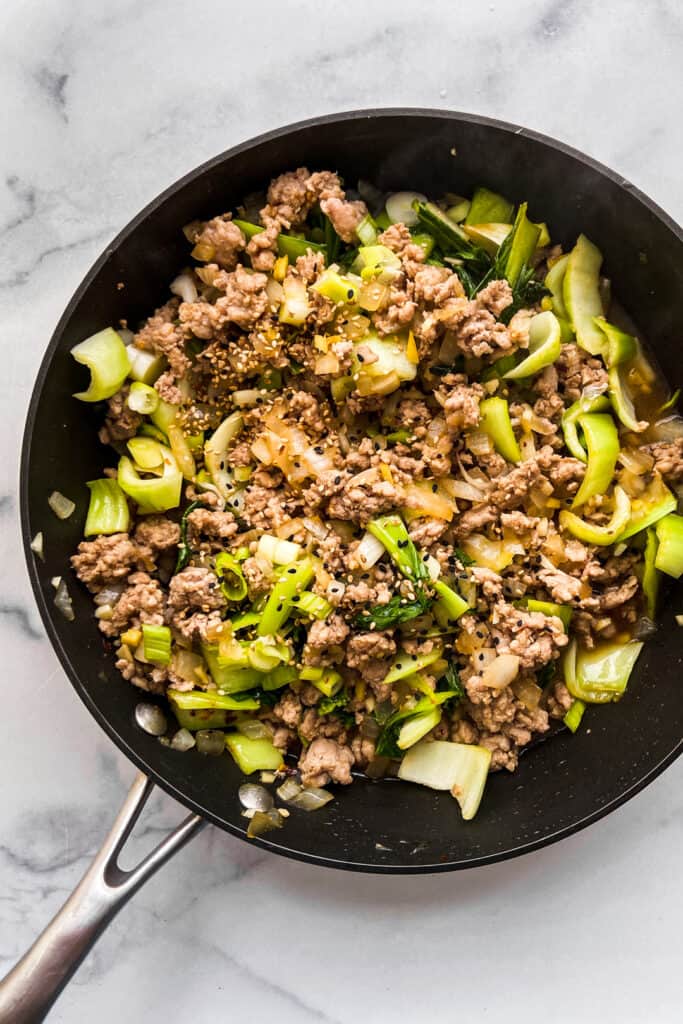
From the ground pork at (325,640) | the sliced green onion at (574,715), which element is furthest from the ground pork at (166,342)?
the sliced green onion at (574,715)

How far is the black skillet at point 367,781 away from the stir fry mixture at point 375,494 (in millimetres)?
64

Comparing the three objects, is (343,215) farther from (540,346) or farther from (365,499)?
(365,499)

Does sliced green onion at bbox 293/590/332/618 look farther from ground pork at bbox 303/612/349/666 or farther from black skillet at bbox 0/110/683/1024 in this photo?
black skillet at bbox 0/110/683/1024

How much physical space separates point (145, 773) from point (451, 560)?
3.44ft

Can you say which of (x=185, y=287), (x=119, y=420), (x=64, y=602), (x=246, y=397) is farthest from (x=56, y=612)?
(x=185, y=287)

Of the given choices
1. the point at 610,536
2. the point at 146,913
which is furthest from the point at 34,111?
the point at 146,913

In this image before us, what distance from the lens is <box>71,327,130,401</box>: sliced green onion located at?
2.49 meters

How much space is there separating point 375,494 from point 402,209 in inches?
37.1

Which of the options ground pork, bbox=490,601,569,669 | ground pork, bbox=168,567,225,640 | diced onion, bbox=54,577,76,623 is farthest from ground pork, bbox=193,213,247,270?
ground pork, bbox=490,601,569,669

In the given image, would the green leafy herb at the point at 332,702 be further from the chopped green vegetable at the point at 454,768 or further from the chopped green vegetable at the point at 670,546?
the chopped green vegetable at the point at 670,546

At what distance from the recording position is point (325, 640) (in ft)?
7.84

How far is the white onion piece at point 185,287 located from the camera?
2.66 metres

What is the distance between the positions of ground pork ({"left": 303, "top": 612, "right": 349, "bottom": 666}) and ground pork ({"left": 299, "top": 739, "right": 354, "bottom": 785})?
0.28 meters

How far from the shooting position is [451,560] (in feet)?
8.21
